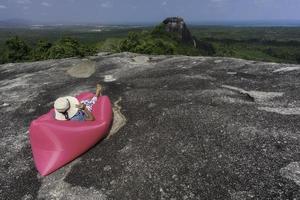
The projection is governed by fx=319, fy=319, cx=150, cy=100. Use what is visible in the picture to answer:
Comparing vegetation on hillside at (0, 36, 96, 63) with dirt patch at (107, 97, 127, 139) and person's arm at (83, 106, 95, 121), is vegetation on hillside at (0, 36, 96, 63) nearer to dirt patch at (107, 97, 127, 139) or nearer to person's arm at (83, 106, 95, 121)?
dirt patch at (107, 97, 127, 139)

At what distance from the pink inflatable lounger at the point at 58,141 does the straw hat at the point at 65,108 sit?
1.17 ft

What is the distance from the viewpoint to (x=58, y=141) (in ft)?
40.0

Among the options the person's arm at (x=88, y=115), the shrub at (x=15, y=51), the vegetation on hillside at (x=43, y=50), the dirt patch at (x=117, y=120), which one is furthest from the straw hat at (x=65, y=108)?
the shrub at (x=15, y=51)

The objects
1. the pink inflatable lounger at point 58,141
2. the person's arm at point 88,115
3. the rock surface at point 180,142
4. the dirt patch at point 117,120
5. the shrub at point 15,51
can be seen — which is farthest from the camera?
the shrub at point 15,51

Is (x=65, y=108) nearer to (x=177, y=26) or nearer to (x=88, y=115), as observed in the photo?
(x=88, y=115)

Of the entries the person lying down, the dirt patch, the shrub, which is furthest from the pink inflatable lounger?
the shrub

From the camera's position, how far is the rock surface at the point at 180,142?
10297 millimetres

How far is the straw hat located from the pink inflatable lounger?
1.17ft

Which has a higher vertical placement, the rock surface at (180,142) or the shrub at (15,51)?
the rock surface at (180,142)

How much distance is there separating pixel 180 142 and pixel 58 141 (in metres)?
4.72

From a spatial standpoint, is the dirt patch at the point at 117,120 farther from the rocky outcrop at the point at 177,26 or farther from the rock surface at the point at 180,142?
the rocky outcrop at the point at 177,26

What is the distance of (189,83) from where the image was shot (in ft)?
65.2

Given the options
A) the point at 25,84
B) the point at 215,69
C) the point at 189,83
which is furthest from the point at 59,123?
the point at 215,69

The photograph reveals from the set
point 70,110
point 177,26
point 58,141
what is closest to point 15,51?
point 70,110
